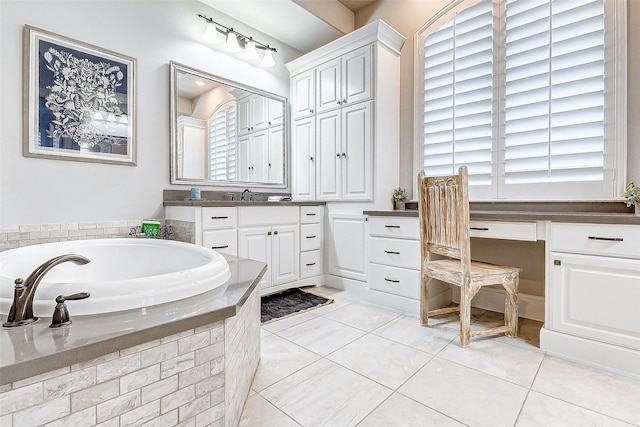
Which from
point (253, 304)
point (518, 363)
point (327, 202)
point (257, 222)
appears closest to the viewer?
point (253, 304)

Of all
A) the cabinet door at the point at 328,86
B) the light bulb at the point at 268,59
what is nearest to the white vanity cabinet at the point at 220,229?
the cabinet door at the point at 328,86

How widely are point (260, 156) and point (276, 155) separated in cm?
22

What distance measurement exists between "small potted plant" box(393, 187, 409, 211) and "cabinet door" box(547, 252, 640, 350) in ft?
4.46

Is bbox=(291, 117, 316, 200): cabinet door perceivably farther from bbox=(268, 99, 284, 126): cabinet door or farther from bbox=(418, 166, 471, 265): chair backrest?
bbox=(418, 166, 471, 265): chair backrest

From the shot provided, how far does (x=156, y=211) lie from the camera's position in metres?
2.64

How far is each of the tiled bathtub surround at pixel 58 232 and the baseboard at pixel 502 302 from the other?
2.86 metres

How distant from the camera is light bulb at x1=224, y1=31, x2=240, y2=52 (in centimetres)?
300

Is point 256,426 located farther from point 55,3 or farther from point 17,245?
point 55,3

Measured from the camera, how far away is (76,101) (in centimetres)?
220

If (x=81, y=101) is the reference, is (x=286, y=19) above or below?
above

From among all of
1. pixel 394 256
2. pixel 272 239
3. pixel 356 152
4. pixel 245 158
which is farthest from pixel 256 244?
pixel 356 152

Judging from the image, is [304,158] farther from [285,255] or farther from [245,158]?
[285,255]

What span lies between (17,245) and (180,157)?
1.26m

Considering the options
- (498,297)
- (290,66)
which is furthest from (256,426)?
(290,66)
